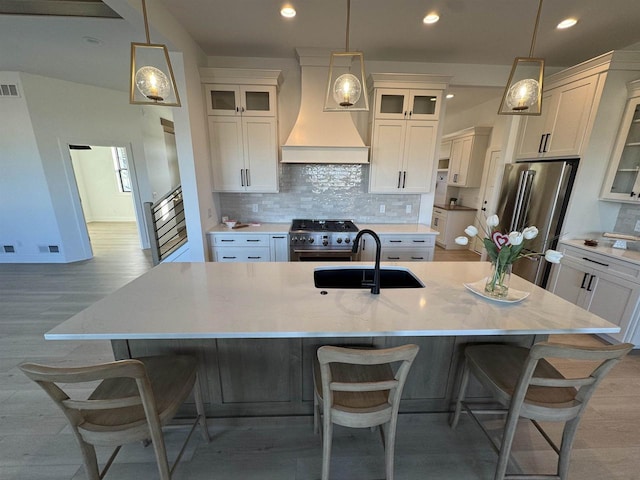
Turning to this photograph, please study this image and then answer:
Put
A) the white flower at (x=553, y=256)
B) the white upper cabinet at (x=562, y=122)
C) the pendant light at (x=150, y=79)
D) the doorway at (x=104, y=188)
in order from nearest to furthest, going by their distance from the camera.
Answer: the white flower at (x=553, y=256), the pendant light at (x=150, y=79), the white upper cabinet at (x=562, y=122), the doorway at (x=104, y=188)

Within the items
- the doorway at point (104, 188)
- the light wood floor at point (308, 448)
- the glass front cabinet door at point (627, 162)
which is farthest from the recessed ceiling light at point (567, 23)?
the doorway at point (104, 188)

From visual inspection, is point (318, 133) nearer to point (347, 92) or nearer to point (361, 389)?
point (347, 92)

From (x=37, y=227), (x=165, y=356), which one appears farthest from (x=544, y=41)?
(x=37, y=227)

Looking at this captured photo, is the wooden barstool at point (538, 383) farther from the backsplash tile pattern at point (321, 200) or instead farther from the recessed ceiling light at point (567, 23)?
the recessed ceiling light at point (567, 23)

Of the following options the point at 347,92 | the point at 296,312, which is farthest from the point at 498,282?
the point at 347,92

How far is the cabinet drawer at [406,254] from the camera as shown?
11.1 ft

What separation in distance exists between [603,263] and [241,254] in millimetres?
3770

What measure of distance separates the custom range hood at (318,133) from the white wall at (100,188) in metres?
6.62

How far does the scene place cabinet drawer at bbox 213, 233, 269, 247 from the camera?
10.6 ft

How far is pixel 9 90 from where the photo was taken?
3854mm

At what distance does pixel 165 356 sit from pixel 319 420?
978mm

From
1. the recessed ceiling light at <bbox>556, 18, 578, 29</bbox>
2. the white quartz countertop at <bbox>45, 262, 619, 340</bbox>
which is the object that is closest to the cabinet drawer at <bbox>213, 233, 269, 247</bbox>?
the white quartz countertop at <bbox>45, 262, 619, 340</bbox>

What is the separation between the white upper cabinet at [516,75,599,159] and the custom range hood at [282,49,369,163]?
6.90 feet

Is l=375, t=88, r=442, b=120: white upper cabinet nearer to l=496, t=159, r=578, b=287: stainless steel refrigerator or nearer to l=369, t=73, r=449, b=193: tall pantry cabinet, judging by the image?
l=369, t=73, r=449, b=193: tall pantry cabinet
